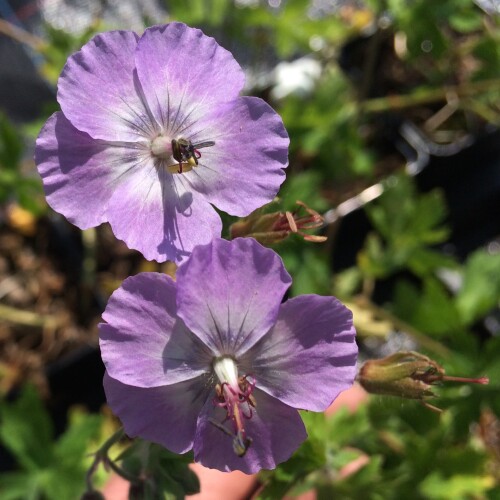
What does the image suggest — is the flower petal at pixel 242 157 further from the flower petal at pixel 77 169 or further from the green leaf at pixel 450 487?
the green leaf at pixel 450 487

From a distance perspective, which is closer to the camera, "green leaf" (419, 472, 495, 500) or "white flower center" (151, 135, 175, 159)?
"white flower center" (151, 135, 175, 159)

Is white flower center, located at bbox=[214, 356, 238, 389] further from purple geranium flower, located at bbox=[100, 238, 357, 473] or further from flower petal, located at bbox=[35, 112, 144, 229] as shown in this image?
flower petal, located at bbox=[35, 112, 144, 229]

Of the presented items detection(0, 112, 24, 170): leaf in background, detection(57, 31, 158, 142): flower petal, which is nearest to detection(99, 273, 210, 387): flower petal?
detection(57, 31, 158, 142): flower petal

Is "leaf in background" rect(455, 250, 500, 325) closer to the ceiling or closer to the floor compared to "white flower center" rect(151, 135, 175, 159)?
closer to the floor

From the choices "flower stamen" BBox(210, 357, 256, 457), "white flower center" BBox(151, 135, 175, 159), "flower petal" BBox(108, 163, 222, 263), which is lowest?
"flower stamen" BBox(210, 357, 256, 457)

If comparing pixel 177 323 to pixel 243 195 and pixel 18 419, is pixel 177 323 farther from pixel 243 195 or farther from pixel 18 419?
pixel 18 419

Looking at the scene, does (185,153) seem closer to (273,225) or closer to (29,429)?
(273,225)

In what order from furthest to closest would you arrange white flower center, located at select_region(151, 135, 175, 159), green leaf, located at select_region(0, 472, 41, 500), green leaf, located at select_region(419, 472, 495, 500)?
green leaf, located at select_region(0, 472, 41, 500)
green leaf, located at select_region(419, 472, 495, 500)
white flower center, located at select_region(151, 135, 175, 159)
